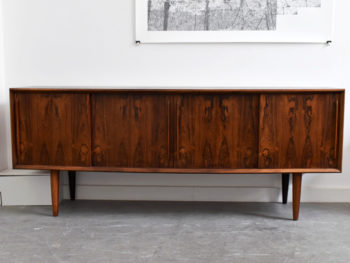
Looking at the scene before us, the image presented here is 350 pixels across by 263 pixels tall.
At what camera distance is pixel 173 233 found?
90.0 inches

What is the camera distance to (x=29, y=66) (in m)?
2.86

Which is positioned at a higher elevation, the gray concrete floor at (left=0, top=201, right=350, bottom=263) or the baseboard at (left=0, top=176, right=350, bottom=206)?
the baseboard at (left=0, top=176, right=350, bottom=206)

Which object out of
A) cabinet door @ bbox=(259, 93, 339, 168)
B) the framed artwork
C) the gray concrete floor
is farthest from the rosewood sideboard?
the framed artwork

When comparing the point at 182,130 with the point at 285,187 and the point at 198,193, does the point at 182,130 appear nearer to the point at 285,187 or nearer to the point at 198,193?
the point at 198,193

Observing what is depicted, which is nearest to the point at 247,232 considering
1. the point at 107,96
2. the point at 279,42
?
the point at 107,96

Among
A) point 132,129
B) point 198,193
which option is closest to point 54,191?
point 132,129

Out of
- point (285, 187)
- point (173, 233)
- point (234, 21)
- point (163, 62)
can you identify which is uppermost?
point (234, 21)

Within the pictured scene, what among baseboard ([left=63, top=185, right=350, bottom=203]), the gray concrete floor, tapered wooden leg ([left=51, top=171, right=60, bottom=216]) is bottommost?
the gray concrete floor

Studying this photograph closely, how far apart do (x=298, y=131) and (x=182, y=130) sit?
0.63 metres

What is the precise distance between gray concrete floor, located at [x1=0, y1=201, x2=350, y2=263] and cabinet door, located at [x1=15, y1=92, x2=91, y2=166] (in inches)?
14.7

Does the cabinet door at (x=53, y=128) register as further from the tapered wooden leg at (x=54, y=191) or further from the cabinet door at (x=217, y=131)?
the cabinet door at (x=217, y=131)

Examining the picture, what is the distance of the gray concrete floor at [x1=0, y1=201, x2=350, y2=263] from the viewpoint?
6.59 ft

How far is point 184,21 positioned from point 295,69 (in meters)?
0.77

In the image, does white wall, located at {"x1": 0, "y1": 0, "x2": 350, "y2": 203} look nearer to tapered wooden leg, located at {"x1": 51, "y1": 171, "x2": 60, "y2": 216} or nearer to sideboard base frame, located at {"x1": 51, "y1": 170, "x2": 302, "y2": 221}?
sideboard base frame, located at {"x1": 51, "y1": 170, "x2": 302, "y2": 221}
